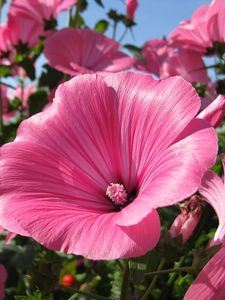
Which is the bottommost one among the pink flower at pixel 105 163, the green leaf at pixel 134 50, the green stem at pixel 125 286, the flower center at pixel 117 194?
the green stem at pixel 125 286

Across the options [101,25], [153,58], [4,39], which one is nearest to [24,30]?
[4,39]

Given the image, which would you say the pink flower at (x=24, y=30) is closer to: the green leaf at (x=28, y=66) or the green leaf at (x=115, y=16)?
the green leaf at (x=28, y=66)

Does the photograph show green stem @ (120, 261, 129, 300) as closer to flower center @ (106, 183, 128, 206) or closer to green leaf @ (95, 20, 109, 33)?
flower center @ (106, 183, 128, 206)

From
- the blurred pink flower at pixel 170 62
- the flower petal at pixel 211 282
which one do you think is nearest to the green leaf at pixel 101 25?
the blurred pink flower at pixel 170 62

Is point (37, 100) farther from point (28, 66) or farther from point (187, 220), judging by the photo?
point (187, 220)

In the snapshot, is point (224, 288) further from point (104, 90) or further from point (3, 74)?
point (3, 74)
